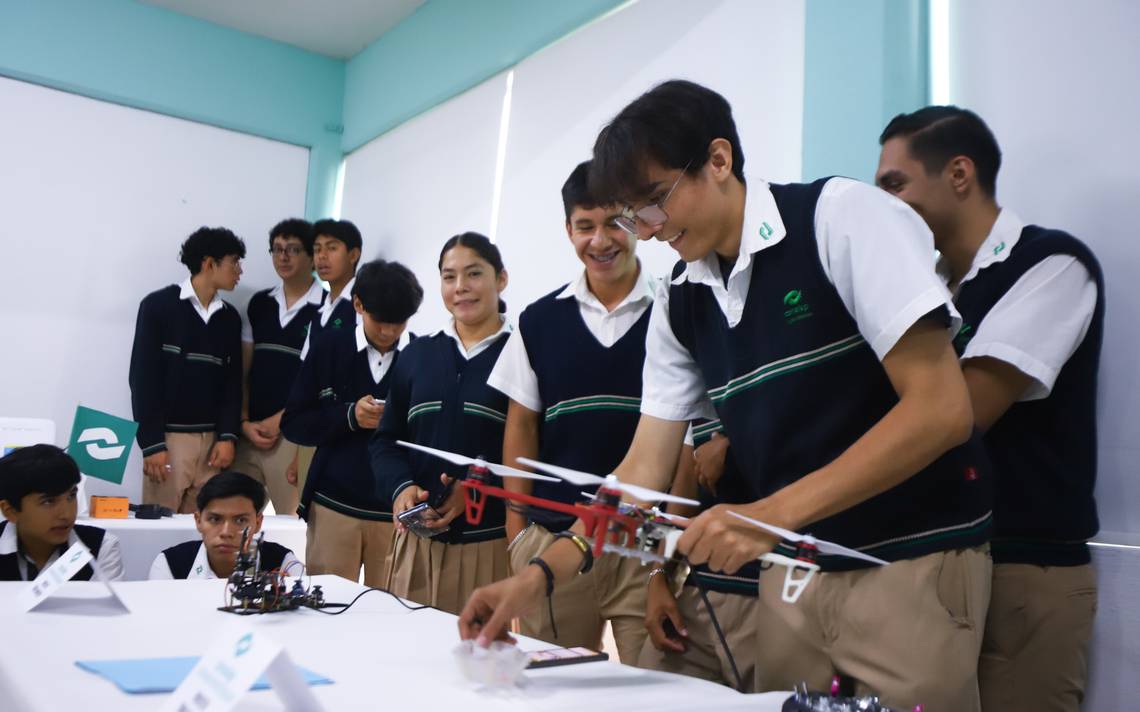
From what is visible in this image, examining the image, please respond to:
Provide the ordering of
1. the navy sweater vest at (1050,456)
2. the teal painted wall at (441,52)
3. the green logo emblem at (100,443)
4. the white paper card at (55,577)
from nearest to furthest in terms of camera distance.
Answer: the white paper card at (55,577) → the navy sweater vest at (1050,456) → the green logo emblem at (100,443) → the teal painted wall at (441,52)

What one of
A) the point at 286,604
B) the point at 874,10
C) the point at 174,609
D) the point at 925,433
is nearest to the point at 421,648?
the point at 286,604

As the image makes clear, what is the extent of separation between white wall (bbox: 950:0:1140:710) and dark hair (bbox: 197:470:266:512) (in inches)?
81.8

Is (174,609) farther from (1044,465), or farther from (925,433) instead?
(1044,465)

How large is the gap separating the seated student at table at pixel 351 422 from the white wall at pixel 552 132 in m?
0.83

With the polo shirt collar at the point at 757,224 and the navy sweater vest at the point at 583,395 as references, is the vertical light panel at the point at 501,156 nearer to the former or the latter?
the navy sweater vest at the point at 583,395

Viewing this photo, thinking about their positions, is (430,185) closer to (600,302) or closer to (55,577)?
(600,302)

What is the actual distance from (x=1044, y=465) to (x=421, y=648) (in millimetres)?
1085

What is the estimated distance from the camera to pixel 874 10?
90.9 inches

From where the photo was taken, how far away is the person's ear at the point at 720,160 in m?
1.33

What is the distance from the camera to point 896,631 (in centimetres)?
116

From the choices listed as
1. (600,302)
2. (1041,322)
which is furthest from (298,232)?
(1041,322)

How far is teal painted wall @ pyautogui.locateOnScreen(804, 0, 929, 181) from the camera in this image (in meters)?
2.27

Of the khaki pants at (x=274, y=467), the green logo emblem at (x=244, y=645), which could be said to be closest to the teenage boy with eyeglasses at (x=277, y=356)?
the khaki pants at (x=274, y=467)

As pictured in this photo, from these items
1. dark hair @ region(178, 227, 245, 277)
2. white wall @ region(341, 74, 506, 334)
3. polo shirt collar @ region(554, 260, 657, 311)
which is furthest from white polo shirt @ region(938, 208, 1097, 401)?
dark hair @ region(178, 227, 245, 277)
